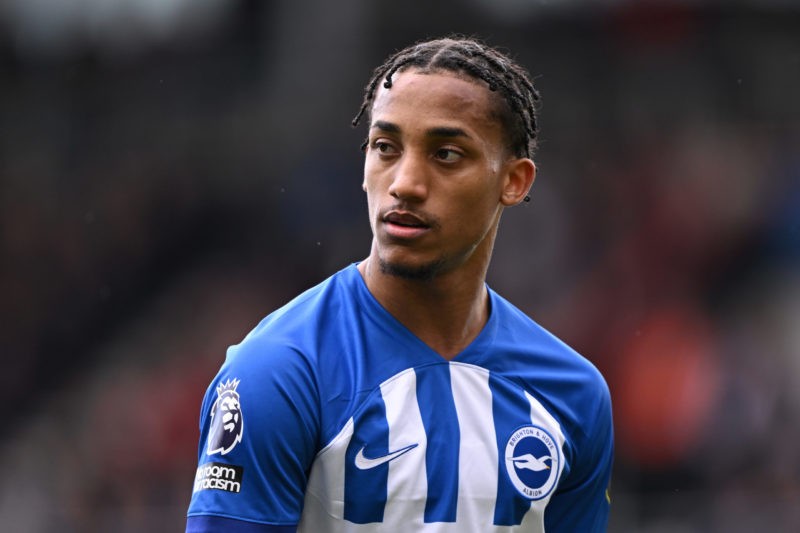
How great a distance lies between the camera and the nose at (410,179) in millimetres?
3398

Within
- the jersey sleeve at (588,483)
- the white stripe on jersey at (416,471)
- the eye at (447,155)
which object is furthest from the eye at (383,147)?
Result: the jersey sleeve at (588,483)

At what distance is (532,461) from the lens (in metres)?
3.60

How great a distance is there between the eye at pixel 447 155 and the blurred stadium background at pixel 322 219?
553 cm

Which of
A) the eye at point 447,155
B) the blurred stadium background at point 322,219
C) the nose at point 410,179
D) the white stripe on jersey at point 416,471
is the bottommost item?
the white stripe on jersey at point 416,471

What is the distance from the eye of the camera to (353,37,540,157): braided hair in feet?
11.7

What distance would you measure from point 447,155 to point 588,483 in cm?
111

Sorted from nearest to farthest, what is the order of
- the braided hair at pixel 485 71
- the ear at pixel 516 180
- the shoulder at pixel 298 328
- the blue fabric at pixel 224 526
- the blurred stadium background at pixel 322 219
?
1. the blue fabric at pixel 224 526
2. the shoulder at pixel 298 328
3. the braided hair at pixel 485 71
4. the ear at pixel 516 180
5. the blurred stadium background at pixel 322 219

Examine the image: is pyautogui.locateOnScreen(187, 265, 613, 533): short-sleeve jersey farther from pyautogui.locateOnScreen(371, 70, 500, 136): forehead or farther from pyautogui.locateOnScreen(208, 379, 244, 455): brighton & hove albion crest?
pyautogui.locateOnScreen(371, 70, 500, 136): forehead

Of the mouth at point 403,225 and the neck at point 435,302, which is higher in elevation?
the mouth at point 403,225

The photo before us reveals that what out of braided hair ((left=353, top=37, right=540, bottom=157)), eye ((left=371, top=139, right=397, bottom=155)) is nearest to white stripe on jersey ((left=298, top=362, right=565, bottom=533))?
eye ((left=371, top=139, right=397, bottom=155))

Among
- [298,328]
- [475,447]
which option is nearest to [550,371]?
[475,447]

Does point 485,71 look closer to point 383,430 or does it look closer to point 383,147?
point 383,147

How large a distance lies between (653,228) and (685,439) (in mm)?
1798

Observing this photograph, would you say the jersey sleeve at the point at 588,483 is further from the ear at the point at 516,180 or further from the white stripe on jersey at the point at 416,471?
the ear at the point at 516,180
